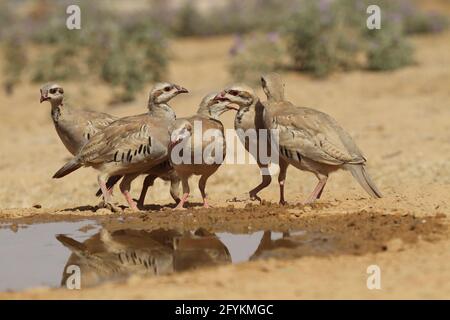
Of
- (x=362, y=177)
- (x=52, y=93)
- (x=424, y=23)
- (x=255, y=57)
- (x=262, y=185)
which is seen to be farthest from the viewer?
(x=424, y=23)

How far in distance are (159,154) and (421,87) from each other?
12.3m

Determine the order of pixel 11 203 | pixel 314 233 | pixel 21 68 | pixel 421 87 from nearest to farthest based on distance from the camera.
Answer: pixel 314 233 < pixel 11 203 < pixel 421 87 < pixel 21 68

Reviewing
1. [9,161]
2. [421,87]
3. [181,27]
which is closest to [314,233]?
[9,161]

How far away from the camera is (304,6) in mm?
24906

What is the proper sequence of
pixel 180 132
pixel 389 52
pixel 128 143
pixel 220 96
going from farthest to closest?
pixel 389 52, pixel 220 96, pixel 128 143, pixel 180 132

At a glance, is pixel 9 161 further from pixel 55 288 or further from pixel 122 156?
pixel 55 288

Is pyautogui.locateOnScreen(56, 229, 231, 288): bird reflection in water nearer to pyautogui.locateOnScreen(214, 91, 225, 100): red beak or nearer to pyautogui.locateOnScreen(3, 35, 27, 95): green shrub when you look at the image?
pyautogui.locateOnScreen(214, 91, 225, 100): red beak

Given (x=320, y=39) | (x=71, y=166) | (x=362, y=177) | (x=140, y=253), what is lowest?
(x=140, y=253)

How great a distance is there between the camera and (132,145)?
9.77m

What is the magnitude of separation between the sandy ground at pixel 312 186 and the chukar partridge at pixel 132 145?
1.64ft

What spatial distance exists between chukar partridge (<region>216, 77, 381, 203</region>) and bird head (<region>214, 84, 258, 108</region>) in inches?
13.6

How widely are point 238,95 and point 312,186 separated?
8.13 ft

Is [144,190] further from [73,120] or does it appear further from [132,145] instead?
[73,120]

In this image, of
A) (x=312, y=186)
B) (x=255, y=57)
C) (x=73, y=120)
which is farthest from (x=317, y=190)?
(x=255, y=57)
